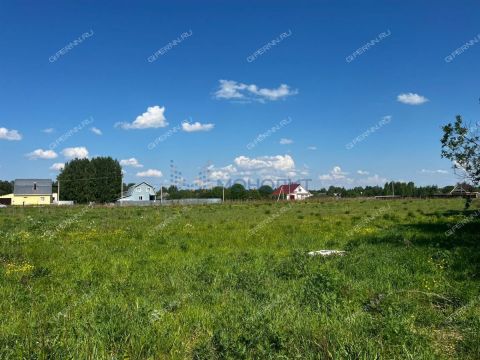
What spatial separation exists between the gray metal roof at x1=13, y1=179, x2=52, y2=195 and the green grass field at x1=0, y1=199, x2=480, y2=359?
88294mm

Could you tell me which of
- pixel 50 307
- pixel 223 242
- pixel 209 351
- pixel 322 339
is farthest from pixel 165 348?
pixel 223 242

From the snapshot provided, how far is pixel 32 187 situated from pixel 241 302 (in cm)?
9780

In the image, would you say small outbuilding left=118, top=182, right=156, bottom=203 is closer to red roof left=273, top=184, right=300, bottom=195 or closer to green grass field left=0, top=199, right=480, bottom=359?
red roof left=273, top=184, right=300, bottom=195

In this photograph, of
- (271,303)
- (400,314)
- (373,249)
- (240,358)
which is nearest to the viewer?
(240,358)

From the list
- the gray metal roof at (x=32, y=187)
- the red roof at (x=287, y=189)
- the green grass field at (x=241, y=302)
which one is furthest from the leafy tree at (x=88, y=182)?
the green grass field at (x=241, y=302)

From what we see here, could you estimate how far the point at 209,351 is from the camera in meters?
4.29

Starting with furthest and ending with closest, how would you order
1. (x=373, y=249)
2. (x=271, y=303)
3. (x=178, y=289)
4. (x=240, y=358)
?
1. (x=373, y=249)
2. (x=178, y=289)
3. (x=271, y=303)
4. (x=240, y=358)

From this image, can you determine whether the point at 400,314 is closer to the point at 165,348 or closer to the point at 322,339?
the point at 322,339

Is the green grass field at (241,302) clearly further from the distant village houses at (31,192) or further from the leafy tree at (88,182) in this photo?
the leafy tree at (88,182)

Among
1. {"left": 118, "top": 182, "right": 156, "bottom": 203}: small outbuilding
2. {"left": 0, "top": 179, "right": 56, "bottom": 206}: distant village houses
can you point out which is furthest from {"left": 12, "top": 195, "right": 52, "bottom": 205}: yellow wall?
{"left": 118, "top": 182, "right": 156, "bottom": 203}: small outbuilding

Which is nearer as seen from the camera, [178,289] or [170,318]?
[170,318]

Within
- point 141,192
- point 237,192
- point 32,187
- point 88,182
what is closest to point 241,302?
point 141,192

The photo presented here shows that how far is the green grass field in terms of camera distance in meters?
4.32

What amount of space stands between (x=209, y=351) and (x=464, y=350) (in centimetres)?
277
